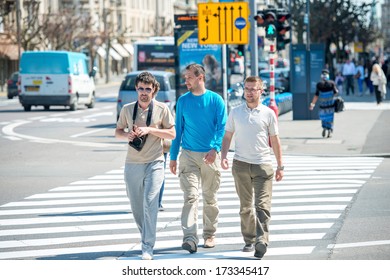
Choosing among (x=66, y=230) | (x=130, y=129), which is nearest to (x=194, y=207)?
(x=130, y=129)

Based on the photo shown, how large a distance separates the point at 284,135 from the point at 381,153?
5.05m

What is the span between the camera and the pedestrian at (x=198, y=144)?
34.1ft

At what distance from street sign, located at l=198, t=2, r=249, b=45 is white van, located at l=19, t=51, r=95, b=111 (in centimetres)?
1578

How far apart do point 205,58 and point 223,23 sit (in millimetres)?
7371

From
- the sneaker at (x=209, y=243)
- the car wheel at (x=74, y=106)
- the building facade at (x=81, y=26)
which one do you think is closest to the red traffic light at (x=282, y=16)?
the sneaker at (x=209, y=243)

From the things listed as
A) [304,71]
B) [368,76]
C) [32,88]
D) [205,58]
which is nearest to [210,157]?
[205,58]

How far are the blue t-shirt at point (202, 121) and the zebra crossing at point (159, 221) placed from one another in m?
1.01

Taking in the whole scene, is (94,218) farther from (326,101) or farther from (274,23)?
(326,101)

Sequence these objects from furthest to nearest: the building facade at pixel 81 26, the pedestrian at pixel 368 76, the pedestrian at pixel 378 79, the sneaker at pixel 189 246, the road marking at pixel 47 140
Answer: the building facade at pixel 81 26 → the pedestrian at pixel 368 76 → the pedestrian at pixel 378 79 → the road marking at pixel 47 140 → the sneaker at pixel 189 246

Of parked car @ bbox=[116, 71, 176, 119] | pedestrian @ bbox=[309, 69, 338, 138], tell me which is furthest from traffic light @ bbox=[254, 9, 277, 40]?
parked car @ bbox=[116, 71, 176, 119]

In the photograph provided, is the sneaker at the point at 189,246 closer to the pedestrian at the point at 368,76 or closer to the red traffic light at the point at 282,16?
the red traffic light at the point at 282,16

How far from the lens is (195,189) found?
10.4 metres

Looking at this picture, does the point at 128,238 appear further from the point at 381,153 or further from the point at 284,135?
the point at 284,135

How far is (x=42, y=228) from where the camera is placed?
480 inches
